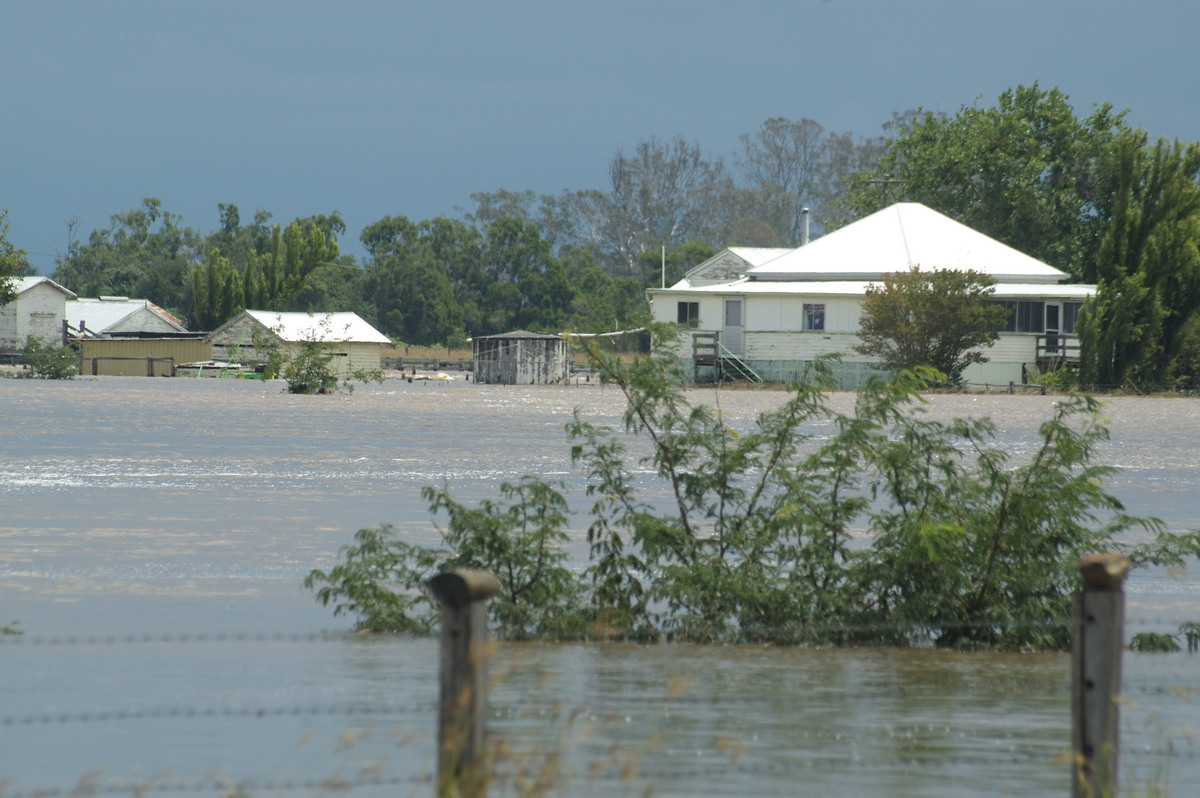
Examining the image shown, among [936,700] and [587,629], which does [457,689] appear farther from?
[587,629]

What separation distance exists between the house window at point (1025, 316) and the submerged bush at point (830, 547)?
47.9 m

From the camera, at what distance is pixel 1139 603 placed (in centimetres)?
1274

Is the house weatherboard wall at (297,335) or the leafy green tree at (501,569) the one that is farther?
the house weatherboard wall at (297,335)

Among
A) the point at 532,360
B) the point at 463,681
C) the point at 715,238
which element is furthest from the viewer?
the point at 715,238

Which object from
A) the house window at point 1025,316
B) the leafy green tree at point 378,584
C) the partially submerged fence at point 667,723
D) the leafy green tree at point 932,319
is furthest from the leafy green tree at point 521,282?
the partially submerged fence at point 667,723

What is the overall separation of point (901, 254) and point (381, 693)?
178ft

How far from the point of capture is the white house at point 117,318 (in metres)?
90.6

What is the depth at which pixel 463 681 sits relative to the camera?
455 cm

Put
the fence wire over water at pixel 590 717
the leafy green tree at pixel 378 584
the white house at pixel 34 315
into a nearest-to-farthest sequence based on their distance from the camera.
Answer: the fence wire over water at pixel 590 717 → the leafy green tree at pixel 378 584 → the white house at pixel 34 315

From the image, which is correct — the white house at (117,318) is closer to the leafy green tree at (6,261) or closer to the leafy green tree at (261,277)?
the leafy green tree at (261,277)

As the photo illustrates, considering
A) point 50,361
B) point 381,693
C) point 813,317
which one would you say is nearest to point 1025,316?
point 813,317

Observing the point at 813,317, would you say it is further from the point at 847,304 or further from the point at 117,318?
the point at 117,318

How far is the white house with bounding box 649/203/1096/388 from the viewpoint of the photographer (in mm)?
57125

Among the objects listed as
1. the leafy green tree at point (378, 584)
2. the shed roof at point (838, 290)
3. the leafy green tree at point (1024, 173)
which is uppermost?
the leafy green tree at point (1024, 173)
